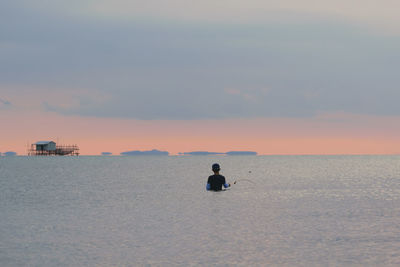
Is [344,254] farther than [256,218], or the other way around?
[256,218]

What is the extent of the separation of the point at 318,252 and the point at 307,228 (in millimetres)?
6595

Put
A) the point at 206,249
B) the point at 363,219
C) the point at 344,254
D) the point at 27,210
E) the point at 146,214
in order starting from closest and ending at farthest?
the point at 344,254 → the point at 206,249 → the point at 363,219 → the point at 146,214 → the point at 27,210

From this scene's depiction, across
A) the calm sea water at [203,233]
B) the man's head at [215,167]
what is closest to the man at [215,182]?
the calm sea water at [203,233]

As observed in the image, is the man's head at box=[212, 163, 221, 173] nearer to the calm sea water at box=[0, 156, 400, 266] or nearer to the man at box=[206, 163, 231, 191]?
the man at box=[206, 163, 231, 191]

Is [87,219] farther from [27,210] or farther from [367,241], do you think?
[367,241]

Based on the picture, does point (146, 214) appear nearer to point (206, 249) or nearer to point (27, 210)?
point (27, 210)

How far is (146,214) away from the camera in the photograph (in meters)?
35.5

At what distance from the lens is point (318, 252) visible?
70.7 ft

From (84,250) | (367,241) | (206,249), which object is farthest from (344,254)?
(84,250)

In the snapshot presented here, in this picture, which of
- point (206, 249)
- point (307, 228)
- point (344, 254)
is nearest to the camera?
point (344, 254)

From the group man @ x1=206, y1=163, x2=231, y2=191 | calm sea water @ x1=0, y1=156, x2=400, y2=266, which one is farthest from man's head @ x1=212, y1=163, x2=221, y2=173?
calm sea water @ x1=0, y1=156, x2=400, y2=266

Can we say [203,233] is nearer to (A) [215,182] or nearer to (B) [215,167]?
(B) [215,167]

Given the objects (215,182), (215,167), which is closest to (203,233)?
(215,167)

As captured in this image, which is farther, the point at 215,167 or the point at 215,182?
the point at 215,182
